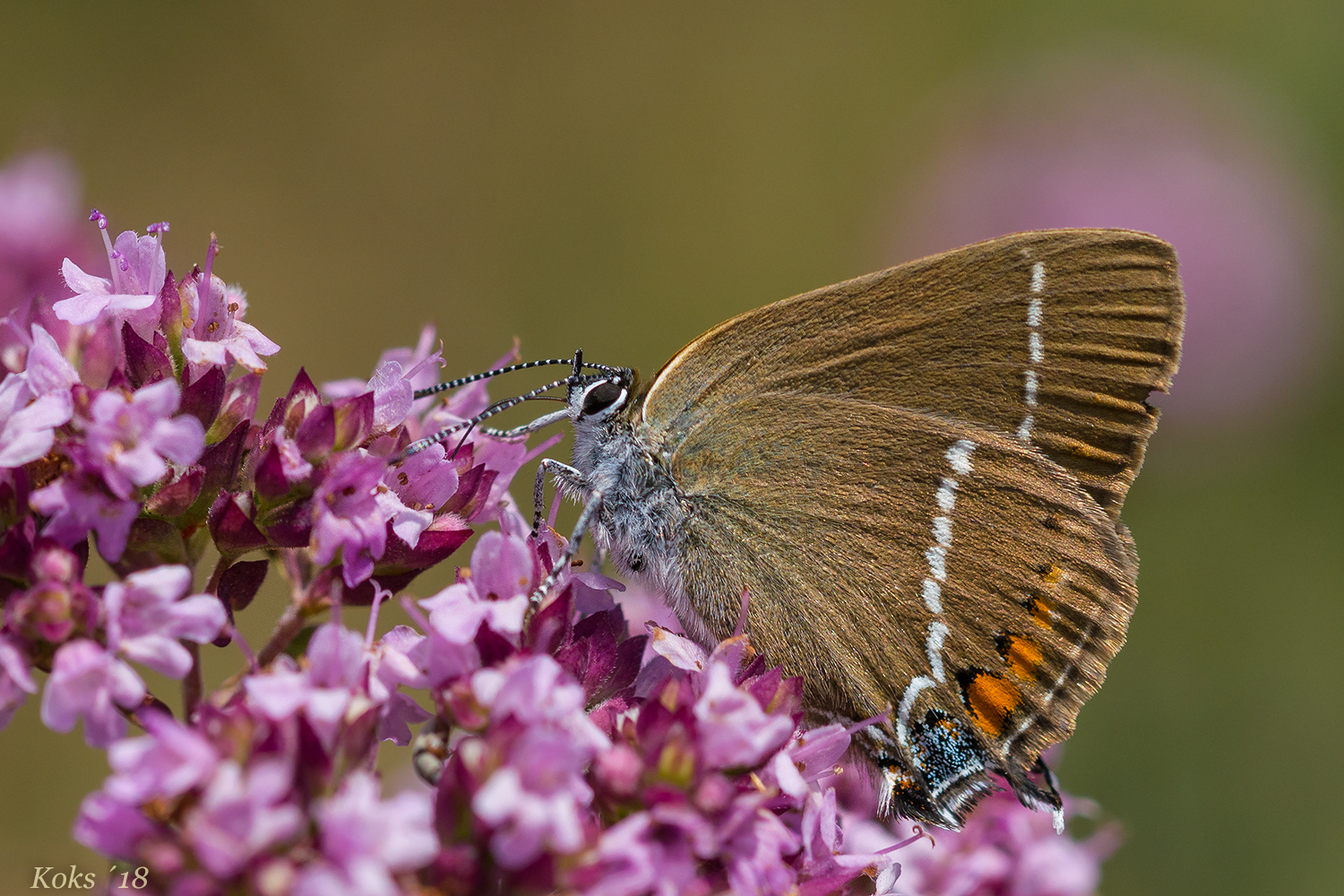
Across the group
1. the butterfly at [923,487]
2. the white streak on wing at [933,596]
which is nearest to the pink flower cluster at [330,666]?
the butterfly at [923,487]

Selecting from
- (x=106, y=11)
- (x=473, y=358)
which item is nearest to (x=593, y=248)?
(x=473, y=358)

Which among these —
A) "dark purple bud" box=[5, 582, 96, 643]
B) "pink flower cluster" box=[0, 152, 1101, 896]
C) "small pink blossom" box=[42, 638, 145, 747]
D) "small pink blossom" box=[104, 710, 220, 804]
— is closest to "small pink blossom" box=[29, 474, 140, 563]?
"pink flower cluster" box=[0, 152, 1101, 896]

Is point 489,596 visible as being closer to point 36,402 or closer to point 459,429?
point 459,429

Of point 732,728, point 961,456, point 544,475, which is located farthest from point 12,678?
point 961,456

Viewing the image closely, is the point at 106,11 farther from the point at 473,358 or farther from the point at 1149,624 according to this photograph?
the point at 1149,624

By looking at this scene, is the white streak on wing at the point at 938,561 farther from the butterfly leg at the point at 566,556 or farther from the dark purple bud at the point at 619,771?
the dark purple bud at the point at 619,771

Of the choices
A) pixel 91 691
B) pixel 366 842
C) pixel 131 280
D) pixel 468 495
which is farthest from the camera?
pixel 468 495
